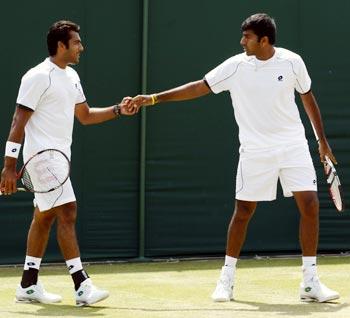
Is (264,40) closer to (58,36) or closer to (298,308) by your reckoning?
(58,36)

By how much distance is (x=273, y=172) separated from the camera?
730 centimetres

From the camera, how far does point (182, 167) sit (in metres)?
10.1

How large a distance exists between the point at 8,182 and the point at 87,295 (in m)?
0.86

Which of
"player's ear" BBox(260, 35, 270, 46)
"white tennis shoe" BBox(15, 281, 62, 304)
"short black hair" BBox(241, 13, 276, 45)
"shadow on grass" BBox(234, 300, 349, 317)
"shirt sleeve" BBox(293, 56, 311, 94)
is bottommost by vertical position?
"shadow on grass" BBox(234, 300, 349, 317)

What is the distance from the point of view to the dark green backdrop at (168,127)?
32.0 ft

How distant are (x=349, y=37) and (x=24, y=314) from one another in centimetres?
483

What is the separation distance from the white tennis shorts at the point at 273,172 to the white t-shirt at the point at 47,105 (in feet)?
3.86

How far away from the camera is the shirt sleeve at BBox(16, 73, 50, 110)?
23.1 feet

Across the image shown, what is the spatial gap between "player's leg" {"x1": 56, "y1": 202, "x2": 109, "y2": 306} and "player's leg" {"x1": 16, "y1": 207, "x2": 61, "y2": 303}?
0.63 ft

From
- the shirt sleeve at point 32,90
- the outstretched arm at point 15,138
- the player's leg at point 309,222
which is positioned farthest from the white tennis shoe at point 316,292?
the shirt sleeve at point 32,90

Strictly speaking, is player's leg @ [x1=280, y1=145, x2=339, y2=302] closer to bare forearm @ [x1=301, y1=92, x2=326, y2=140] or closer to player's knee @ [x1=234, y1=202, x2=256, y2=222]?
bare forearm @ [x1=301, y1=92, x2=326, y2=140]

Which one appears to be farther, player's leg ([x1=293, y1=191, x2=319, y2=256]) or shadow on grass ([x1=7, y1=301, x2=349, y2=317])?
player's leg ([x1=293, y1=191, x2=319, y2=256])

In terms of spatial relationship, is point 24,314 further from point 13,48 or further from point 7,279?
point 13,48

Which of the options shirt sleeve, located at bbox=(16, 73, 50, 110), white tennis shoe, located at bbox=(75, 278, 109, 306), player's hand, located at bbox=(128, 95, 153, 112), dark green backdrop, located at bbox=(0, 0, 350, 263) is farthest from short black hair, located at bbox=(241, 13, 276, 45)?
dark green backdrop, located at bbox=(0, 0, 350, 263)
